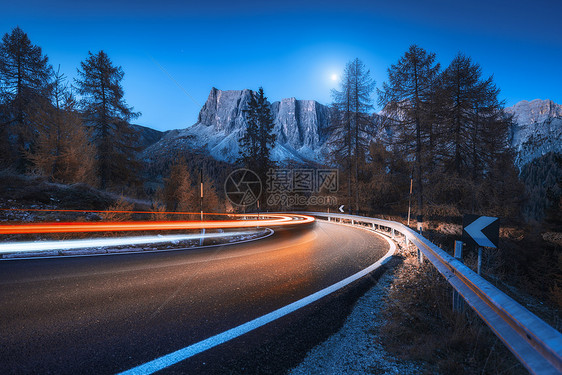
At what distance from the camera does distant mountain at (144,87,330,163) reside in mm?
161375

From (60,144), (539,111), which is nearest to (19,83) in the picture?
(60,144)

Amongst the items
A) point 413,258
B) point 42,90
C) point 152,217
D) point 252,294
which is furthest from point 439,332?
point 42,90

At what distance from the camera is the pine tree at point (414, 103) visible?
15664 millimetres

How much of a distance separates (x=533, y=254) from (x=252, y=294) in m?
23.2

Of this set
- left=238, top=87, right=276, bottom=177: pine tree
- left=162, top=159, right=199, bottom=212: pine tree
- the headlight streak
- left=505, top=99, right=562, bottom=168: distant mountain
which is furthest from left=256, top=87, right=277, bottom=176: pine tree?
left=505, top=99, right=562, bottom=168: distant mountain

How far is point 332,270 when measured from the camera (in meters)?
5.36

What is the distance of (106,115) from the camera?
858 inches

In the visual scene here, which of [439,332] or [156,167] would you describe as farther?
[156,167]

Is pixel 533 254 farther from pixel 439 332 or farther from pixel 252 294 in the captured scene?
pixel 252 294

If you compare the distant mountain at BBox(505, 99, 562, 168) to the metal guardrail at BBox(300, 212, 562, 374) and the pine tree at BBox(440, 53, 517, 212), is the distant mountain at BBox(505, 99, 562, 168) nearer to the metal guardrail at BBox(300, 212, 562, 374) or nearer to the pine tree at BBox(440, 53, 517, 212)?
the pine tree at BBox(440, 53, 517, 212)

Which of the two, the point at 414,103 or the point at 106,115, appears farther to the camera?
the point at 106,115

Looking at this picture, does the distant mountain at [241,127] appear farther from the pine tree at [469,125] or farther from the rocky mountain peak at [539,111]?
the rocky mountain peak at [539,111]

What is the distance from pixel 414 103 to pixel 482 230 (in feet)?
49.2

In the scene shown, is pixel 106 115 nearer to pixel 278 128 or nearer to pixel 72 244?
pixel 72 244
